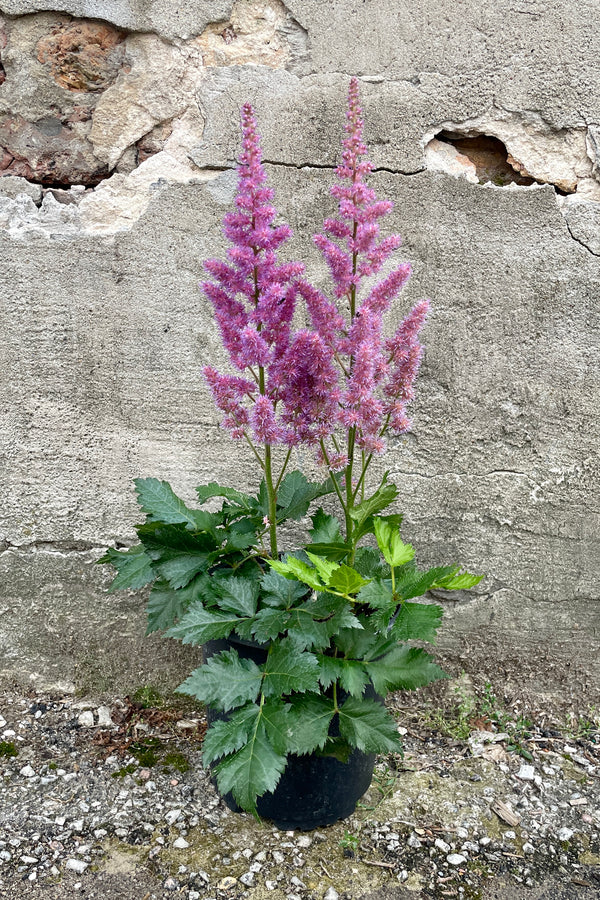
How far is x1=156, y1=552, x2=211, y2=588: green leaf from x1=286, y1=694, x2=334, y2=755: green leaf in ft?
1.22

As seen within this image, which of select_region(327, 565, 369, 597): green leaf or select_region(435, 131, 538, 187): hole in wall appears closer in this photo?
select_region(327, 565, 369, 597): green leaf

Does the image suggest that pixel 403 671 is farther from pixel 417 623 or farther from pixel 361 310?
pixel 361 310

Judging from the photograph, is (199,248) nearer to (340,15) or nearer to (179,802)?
(340,15)

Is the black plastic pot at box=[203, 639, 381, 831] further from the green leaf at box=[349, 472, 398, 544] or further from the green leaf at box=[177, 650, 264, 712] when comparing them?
the green leaf at box=[349, 472, 398, 544]

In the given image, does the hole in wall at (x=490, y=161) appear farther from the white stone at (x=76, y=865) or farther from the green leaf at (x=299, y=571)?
the white stone at (x=76, y=865)

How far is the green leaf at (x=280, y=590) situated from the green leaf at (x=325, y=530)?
5.3 inches

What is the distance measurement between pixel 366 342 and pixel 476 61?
114cm

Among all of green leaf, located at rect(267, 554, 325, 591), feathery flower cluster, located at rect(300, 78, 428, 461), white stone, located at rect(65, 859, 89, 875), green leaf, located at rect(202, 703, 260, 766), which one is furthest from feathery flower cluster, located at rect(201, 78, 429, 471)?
white stone, located at rect(65, 859, 89, 875)

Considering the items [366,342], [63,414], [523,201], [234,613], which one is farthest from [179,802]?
[523,201]

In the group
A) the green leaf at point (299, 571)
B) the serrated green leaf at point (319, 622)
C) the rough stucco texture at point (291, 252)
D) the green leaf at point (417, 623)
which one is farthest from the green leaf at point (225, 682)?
the rough stucco texture at point (291, 252)

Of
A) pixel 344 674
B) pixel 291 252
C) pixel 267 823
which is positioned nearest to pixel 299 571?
pixel 344 674

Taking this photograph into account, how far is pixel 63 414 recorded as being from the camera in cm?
224

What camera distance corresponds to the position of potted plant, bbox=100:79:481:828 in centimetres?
153

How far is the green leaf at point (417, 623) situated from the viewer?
152 centimetres
